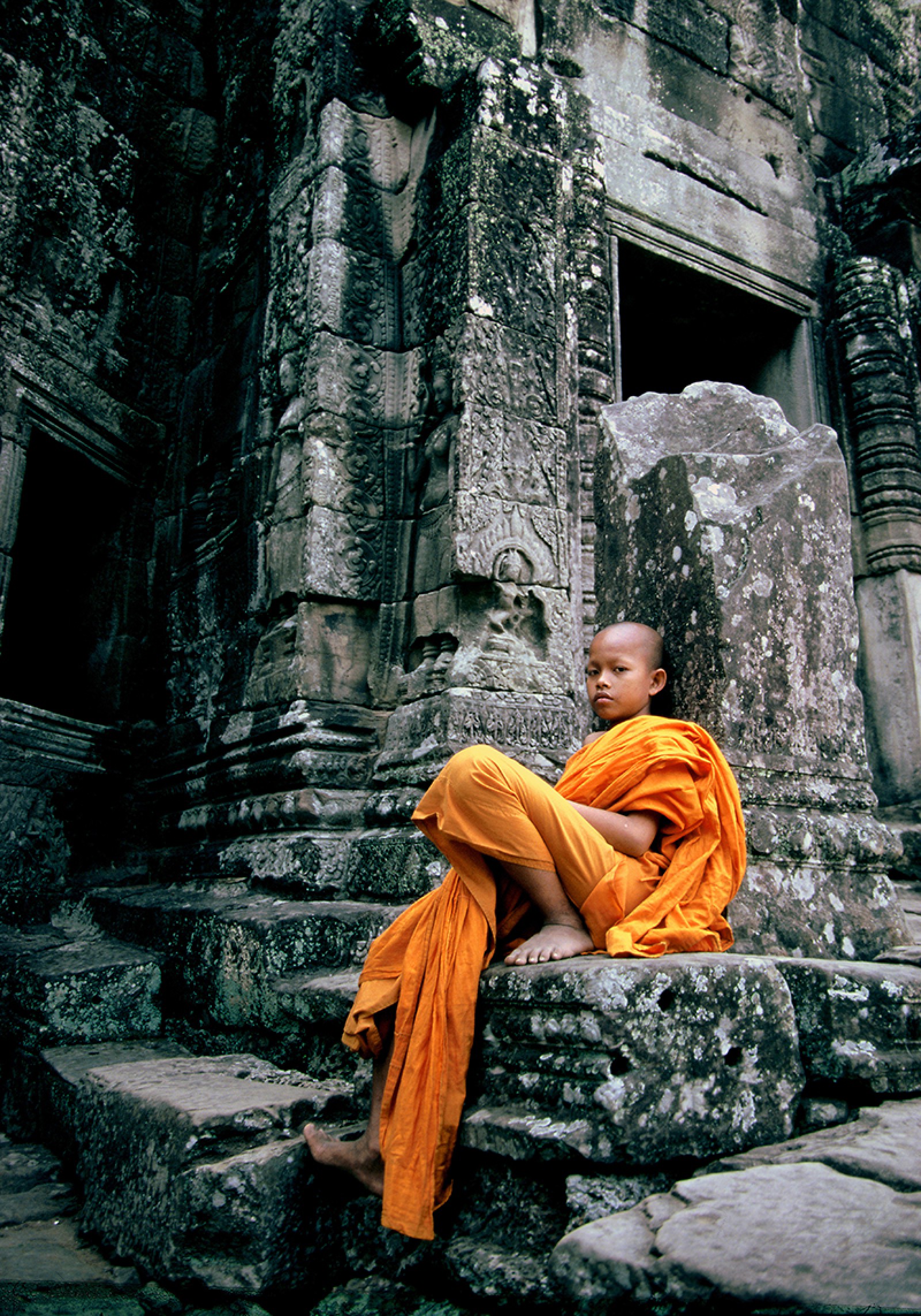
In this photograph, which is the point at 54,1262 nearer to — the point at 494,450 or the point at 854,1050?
the point at 854,1050

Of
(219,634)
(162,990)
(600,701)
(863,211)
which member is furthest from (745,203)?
(162,990)

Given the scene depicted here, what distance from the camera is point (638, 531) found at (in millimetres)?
2834

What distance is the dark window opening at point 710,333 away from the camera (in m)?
6.39

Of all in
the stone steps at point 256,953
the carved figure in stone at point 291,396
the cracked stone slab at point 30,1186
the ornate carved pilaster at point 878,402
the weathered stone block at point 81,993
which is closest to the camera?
the cracked stone slab at point 30,1186

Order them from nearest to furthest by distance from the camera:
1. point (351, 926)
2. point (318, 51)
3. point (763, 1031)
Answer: point (763, 1031), point (351, 926), point (318, 51)

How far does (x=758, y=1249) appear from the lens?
1275mm

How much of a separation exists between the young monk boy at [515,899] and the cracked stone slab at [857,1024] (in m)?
0.21

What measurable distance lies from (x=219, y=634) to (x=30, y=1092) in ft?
7.26

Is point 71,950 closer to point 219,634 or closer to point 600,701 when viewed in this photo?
point 219,634

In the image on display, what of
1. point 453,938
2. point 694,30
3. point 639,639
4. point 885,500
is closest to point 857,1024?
point 453,938

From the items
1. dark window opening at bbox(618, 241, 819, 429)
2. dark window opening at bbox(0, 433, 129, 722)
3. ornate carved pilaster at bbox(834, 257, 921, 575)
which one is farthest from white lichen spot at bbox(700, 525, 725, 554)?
ornate carved pilaster at bbox(834, 257, 921, 575)

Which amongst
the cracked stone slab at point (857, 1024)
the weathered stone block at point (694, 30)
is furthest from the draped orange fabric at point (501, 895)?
the weathered stone block at point (694, 30)

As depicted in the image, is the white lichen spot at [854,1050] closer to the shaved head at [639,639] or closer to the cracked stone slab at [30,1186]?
the shaved head at [639,639]

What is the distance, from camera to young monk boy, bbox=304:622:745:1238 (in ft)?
6.22
